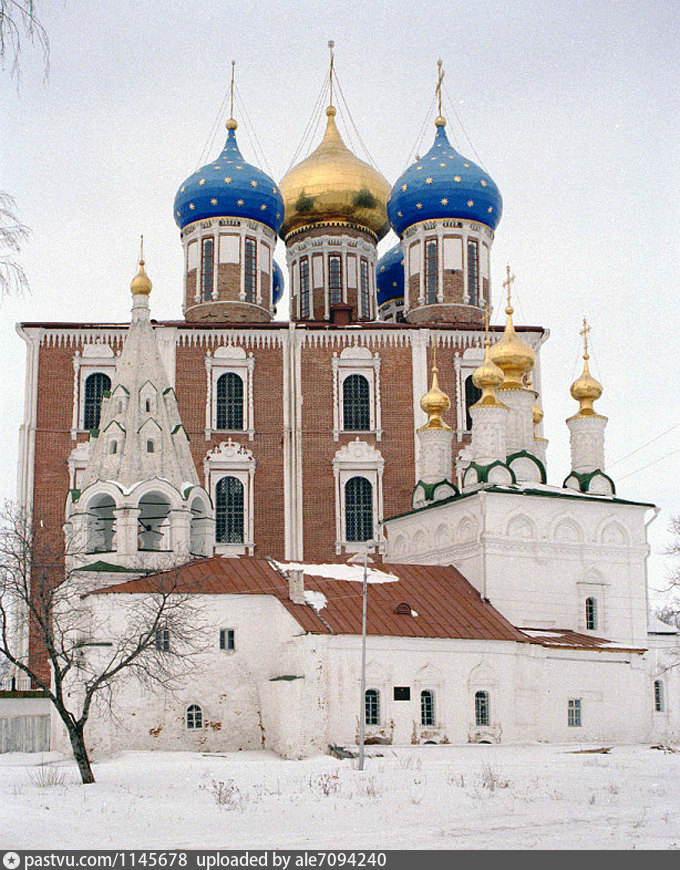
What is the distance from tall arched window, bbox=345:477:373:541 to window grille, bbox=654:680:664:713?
863 centimetres

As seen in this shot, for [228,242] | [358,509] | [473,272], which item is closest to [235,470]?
[358,509]

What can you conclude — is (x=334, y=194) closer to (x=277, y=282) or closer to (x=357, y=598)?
(x=277, y=282)

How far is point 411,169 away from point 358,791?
24.9 metres

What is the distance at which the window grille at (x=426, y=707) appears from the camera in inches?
966

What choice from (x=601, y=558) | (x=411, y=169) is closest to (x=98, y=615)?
(x=601, y=558)

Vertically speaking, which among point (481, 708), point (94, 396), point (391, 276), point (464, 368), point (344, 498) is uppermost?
point (391, 276)

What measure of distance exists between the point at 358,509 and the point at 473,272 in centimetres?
842

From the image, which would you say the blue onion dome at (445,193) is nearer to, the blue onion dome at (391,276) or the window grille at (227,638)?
the blue onion dome at (391,276)

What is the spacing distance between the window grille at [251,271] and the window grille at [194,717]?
15360mm

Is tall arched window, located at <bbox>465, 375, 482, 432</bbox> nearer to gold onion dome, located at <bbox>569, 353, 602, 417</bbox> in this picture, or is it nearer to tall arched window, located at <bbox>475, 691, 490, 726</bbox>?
gold onion dome, located at <bbox>569, 353, 602, 417</bbox>

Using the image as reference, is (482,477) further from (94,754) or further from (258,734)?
(94,754)

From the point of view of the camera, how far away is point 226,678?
964 inches

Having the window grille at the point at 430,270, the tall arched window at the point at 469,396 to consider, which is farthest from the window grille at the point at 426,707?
the window grille at the point at 430,270

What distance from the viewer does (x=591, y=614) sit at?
28391 mm
